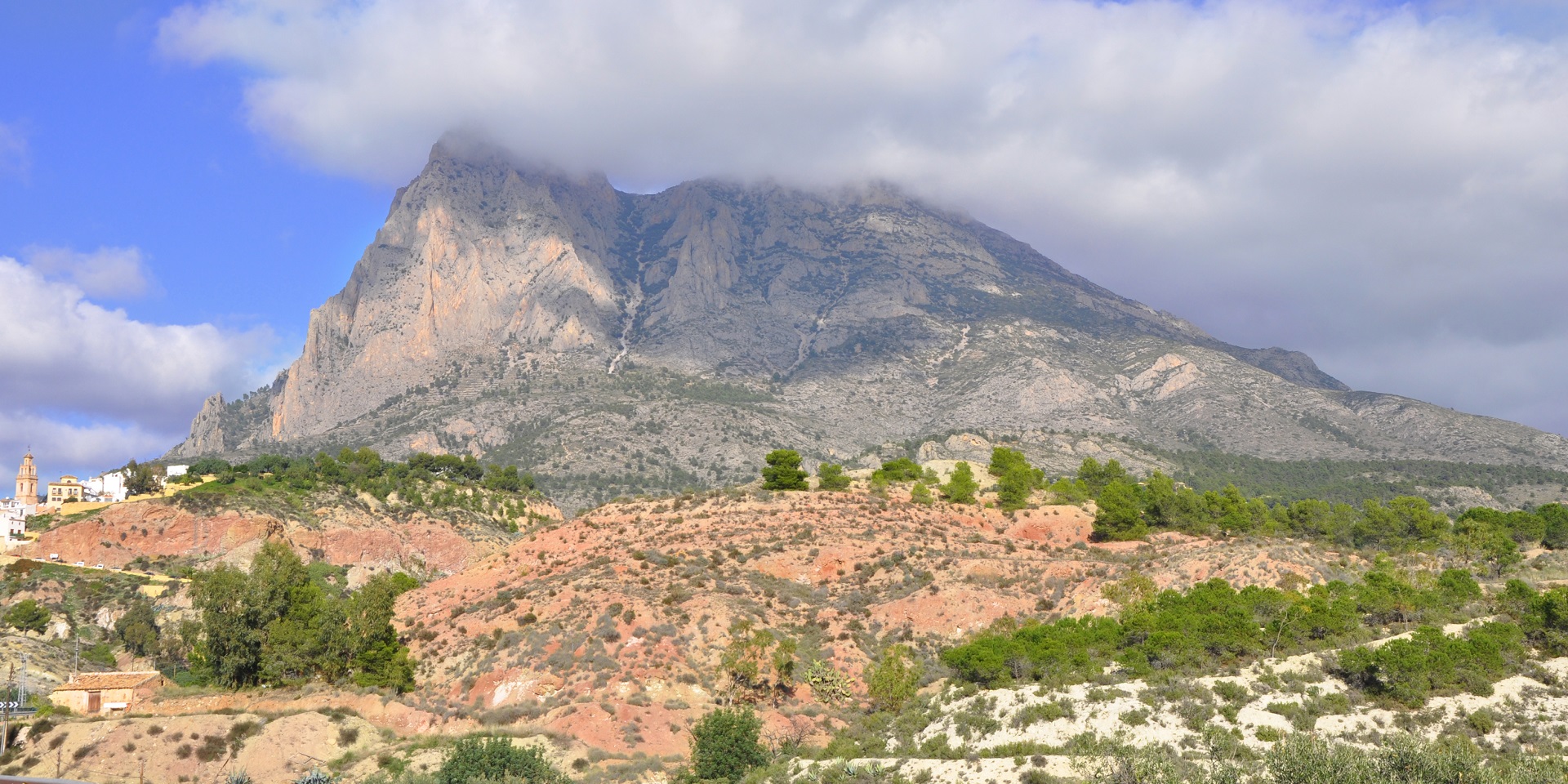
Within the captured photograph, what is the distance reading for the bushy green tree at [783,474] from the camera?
7475 cm

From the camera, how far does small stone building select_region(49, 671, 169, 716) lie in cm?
4853

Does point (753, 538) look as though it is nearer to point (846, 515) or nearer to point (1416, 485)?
point (846, 515)

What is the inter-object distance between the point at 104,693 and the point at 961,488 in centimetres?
5059

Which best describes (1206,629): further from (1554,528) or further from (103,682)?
(103,682)

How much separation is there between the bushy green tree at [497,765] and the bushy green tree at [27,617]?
54.4 meters

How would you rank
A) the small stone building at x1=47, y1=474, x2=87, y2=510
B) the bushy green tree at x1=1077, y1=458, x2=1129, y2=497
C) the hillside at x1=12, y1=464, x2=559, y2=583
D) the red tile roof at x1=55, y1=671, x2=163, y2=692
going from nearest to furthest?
the red tile roof at x1=55, y1=671, x2=163, y2=692
the bushy green tree at x1=1077, y1=458, x2=1129, y2=497
the hillside at x1=12, y1=464, x2=559, y2=583
the small stone building at x1=47, y1=474, x2=87, y2=510

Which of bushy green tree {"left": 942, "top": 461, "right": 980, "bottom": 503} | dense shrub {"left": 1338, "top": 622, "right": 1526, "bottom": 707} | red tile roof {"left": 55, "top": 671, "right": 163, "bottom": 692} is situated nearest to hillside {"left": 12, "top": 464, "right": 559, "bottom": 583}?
bushy green tree {"left": 942, "top": 461, "right": 980, "bottom": 503}

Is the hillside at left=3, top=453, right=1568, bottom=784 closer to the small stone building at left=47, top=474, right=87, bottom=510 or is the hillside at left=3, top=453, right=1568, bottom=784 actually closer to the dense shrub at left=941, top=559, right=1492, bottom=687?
the dense shrub at left=941, top=559, right=1492, bottom=687

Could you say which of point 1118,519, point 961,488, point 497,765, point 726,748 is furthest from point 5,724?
point 1118,519

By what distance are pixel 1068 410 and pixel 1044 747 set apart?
497 feet

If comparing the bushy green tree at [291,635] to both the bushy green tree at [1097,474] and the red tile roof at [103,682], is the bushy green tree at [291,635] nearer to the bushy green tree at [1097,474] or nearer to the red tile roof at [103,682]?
the red tile roof at [103,682]

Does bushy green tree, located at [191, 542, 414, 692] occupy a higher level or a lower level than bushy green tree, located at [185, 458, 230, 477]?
lower

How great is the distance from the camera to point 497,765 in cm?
3750

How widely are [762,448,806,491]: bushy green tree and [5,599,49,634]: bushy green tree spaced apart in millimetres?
50931
